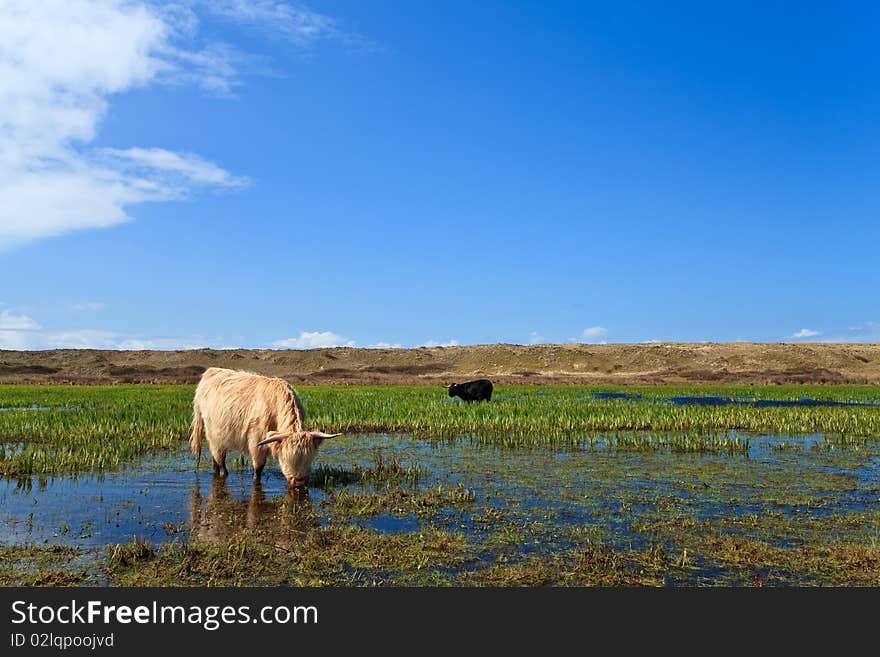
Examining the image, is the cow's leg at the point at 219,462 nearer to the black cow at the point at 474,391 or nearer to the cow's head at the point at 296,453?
the cow's head at the point at 296,453

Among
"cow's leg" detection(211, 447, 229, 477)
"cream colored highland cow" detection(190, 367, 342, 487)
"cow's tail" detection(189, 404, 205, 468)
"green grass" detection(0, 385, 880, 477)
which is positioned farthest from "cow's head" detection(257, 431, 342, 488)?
"green grass" detection(0, 385, 880, 477)

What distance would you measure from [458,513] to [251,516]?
9.95 ft

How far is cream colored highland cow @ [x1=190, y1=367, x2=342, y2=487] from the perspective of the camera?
1029cm

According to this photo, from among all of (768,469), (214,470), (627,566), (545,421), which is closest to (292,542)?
(627,566)

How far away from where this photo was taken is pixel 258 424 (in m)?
11.4

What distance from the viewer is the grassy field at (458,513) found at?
6320mm

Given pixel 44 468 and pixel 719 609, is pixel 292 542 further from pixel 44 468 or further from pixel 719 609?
pixel 44 468

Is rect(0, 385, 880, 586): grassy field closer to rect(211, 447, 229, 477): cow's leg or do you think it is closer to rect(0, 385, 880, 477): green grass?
rect(0, 385, 880, 477): green grass

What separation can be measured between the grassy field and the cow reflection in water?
5 centimetres

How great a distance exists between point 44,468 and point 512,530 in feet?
32.4

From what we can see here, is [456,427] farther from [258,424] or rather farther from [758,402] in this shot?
[758,402]

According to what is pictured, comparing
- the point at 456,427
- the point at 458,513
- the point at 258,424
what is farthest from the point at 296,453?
the point at 456,427

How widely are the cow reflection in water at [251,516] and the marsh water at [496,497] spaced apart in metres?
0.03

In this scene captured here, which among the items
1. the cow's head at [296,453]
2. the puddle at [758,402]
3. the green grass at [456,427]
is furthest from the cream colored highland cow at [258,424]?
the puddle at [758,402]
